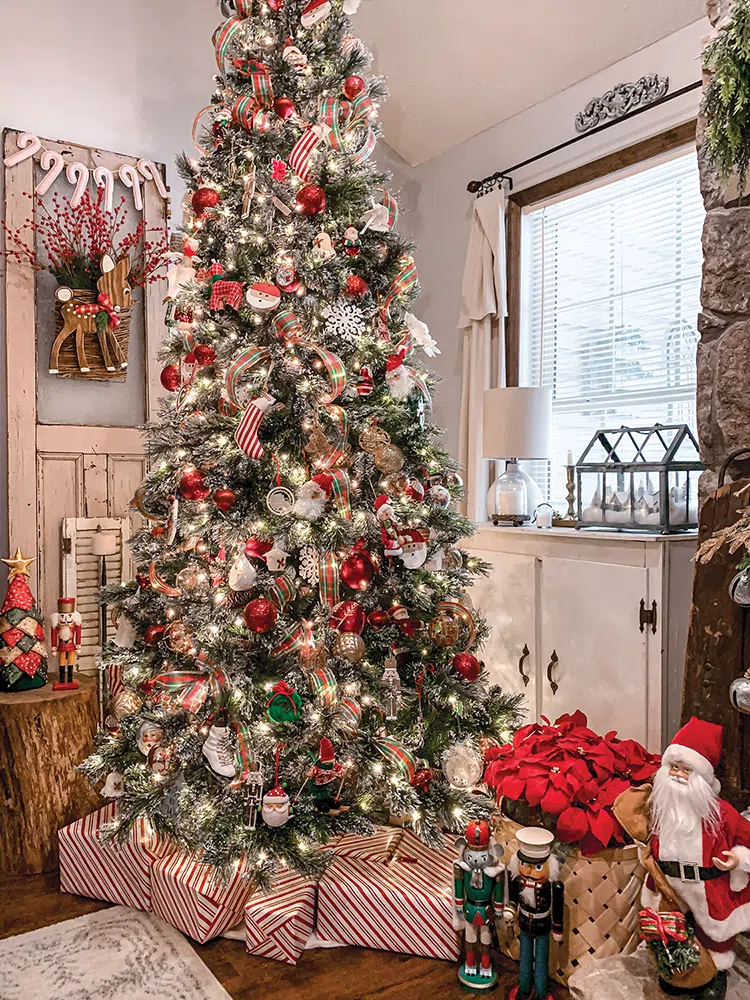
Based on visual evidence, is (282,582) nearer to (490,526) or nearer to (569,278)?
(490,526)

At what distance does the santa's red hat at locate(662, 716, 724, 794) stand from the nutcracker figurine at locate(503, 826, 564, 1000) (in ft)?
1.16

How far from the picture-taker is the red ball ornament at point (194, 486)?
2.29 m

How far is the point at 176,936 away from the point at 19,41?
3.13 metres

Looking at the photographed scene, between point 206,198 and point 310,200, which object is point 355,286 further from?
point 206,198

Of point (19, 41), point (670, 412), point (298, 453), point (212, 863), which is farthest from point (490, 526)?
point (19, 41)

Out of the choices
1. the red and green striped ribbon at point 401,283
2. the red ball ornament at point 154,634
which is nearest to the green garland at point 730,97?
the red and green striped ribbon at point 401,283

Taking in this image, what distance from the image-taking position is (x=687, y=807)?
1.55 metres

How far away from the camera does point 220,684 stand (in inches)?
86.4

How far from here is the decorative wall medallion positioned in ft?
9.51

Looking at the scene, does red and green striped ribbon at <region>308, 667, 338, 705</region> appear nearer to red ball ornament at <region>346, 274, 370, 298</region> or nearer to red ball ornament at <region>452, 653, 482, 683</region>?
red ball ornament at <region>452, 653, 482, 683</region>

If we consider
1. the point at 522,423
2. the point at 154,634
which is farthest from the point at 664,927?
the point at 522,423

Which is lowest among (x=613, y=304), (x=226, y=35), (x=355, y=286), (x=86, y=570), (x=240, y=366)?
(x=86, y=570)

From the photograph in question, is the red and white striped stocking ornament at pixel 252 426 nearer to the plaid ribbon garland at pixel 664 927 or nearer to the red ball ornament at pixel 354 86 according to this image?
the red ball ornament at pixel 354 86

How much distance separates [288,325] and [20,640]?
1.38 m
